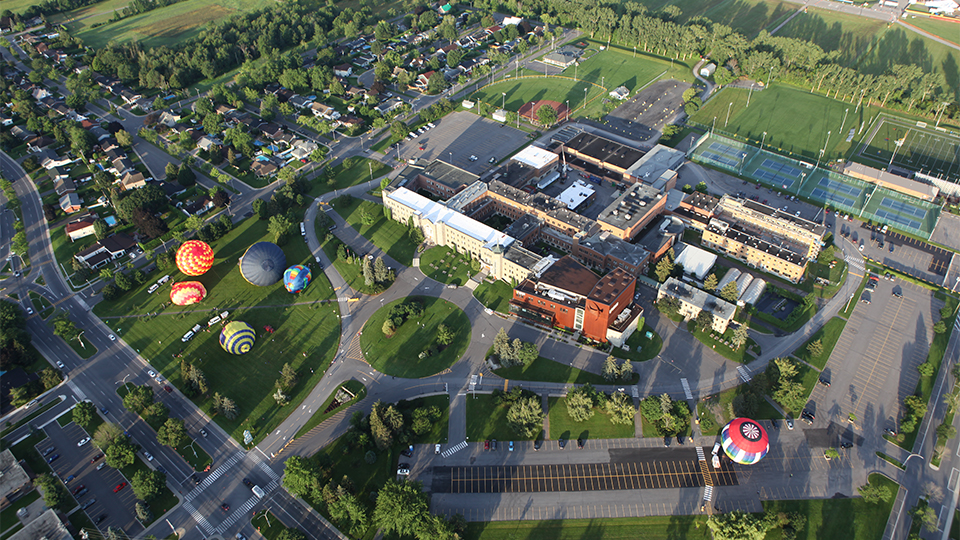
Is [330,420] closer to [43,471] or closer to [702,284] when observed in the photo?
[43,471]

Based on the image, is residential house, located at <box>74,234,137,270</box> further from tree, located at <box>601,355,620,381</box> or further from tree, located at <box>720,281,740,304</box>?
tree, located at <box>720,281,740,304</box>

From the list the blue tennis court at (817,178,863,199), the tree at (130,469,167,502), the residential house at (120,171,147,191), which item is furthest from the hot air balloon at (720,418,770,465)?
the residential house at (120,171,147,191)

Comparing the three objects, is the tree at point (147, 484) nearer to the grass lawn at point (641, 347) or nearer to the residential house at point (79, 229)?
the residential house at point (79, 229)

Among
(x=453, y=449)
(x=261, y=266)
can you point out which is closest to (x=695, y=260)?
(x=453, y=449)

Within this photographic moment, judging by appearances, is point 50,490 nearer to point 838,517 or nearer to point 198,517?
point 198,517

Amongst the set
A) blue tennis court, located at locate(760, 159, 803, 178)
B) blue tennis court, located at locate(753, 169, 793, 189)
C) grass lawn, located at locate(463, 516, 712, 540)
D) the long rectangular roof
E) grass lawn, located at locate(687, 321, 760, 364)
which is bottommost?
grass lawn, located at locate(463, 516, 712, 540)
